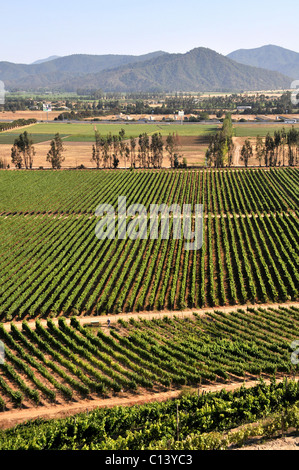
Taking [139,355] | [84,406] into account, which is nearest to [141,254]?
[139,355]

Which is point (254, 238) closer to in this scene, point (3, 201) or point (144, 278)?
point (144, 278)

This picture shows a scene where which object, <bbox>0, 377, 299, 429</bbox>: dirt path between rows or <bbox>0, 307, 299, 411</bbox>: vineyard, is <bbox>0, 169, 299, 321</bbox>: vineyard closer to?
<bbox>0, 307, 299, 411</bbox>: vineyard

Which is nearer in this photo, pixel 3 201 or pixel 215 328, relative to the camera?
pixel 215 328

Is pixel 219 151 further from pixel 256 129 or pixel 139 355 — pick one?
pixel 256 129

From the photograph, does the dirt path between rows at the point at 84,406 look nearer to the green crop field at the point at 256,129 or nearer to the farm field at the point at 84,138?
the farm field at the point at 84,138

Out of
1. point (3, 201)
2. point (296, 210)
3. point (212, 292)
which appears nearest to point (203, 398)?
point (212, 292)

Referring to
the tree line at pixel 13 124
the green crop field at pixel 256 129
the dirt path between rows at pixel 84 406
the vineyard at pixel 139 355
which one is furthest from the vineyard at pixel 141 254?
the tree line at pixel 13 124
